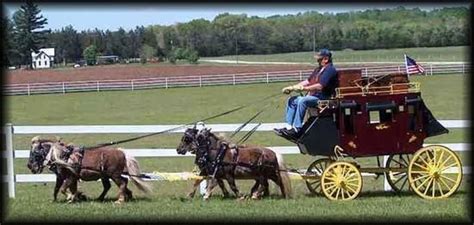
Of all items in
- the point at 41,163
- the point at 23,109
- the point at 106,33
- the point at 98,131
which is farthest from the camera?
the point at 23,109

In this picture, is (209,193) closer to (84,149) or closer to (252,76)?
(84,149)

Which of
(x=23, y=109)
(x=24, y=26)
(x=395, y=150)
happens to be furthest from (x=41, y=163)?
(x=23, y=109)

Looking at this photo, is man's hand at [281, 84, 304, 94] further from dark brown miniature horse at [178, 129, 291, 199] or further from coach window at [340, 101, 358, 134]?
dark brown miniature horse at [178, 129, 291, 199]

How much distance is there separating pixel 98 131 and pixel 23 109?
2024 cm

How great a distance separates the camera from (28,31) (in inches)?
268

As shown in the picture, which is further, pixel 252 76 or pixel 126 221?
pixel 252 76

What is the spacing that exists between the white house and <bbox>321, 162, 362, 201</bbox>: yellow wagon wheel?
338 cm

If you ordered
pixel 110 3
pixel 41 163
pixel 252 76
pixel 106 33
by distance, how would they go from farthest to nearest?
1. pixel 252 76
2. pixel 41 163
3. pixel 106 33
4. pixel 110 3

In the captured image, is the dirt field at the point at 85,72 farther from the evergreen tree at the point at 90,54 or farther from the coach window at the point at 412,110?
the coach window at the point at 412,110

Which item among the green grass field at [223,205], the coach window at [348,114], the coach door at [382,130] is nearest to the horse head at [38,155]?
the green grass field at [223,205]

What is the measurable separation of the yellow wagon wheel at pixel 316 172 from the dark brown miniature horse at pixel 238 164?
37cm

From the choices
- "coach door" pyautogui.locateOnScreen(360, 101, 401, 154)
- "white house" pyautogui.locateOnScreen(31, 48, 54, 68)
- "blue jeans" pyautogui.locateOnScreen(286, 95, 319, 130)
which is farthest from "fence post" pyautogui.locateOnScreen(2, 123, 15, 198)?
"coach door" pyautogui.locateOnScreen(360, 101, 401, 154)

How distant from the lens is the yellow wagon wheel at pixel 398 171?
9.27 metres

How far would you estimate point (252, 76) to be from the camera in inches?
1410
